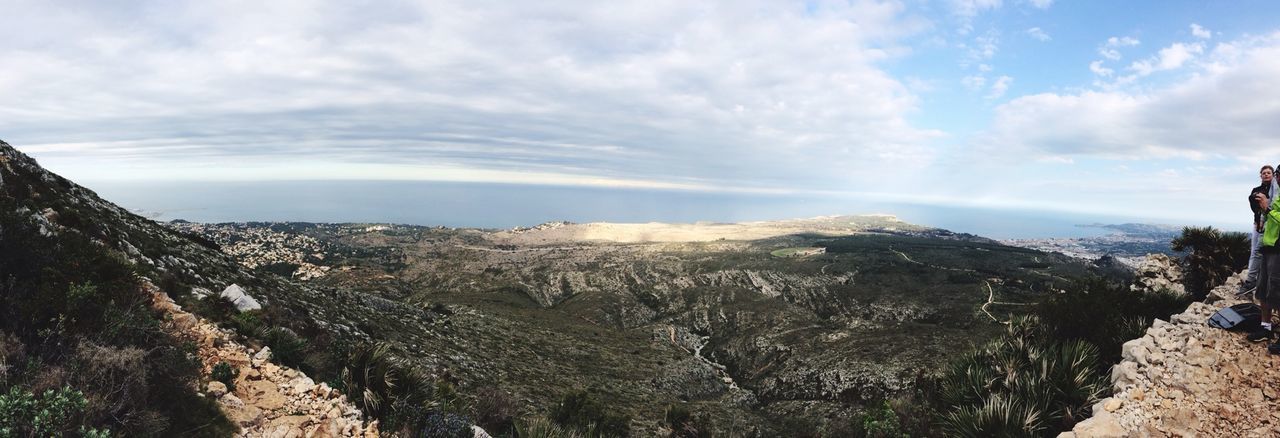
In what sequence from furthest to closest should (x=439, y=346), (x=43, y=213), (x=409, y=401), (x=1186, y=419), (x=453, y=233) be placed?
(x=453, y=233) → (x=439, y=346) → (x=43, y=213) → (x=409, y=401) → (x=1186, y=419)

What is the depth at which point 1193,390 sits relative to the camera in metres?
8.81

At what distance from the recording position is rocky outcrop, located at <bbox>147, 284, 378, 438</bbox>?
807 cm

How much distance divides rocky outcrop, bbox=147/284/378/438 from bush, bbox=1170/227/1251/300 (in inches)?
999

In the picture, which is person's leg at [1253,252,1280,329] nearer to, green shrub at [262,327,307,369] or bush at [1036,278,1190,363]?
bush at [1036,278,1190,363]

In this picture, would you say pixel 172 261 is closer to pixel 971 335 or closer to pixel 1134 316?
pixel 1134 316

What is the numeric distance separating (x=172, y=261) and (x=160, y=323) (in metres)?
8.32

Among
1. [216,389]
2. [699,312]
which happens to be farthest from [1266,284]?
[699,312]

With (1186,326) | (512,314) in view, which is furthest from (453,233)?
(1186,326)

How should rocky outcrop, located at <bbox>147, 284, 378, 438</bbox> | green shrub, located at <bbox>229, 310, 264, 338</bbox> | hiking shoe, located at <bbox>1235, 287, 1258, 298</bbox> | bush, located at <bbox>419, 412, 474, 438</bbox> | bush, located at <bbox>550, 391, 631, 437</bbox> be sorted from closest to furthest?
1. rocky outcrop, located at <bbox>147, 284, 378, 438</bbox>
2. bush, located at <bbox>419, 412, 474, 438</bbox>
3. green shrub, located at <bbox>229, 310, 264, 338</bbox>
4. hiking shoe, located at <bbox>1235, 287, 1258, 298</bbox>
5. bush, located at <bbox>550, 391, 631, 437</bbox>

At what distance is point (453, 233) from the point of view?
6983 inches

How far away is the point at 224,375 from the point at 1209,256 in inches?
1121

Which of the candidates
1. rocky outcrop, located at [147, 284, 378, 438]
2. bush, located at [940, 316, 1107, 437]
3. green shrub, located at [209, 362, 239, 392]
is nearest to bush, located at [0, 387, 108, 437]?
rocky outcrop, located at [147, 284, 378, 438]

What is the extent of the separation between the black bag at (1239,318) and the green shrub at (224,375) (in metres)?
19.4

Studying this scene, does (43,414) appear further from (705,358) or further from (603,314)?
(603,314)
